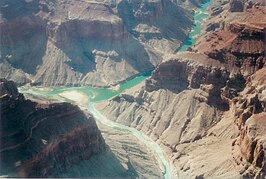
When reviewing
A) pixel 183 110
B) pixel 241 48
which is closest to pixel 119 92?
pixel 183 110

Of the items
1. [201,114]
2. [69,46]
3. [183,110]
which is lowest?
[69,46]

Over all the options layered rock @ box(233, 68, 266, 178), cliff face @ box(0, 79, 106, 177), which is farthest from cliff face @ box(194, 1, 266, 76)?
cliff face @ box(0, 79, 106, 177)

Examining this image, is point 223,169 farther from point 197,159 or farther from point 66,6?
point 66,6

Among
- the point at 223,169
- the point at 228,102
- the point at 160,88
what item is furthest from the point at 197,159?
the point at 160,88

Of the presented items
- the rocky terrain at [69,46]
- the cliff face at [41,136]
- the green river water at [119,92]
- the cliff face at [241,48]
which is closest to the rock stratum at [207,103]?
the cliff face at [241,48]

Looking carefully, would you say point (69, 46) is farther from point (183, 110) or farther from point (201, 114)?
point (201, 114)

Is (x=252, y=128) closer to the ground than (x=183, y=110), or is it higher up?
higher up
